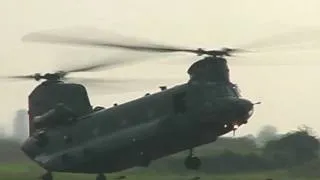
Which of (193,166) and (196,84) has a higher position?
(196,84)

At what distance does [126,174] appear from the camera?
192ft

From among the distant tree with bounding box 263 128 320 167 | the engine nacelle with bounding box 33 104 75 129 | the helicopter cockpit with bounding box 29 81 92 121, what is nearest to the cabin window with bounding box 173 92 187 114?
the engine nacelle with bounding box 33 104 75 129

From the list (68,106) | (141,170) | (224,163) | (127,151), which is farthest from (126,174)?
(127,151)

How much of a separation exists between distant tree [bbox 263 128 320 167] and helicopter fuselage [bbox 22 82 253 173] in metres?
25.9

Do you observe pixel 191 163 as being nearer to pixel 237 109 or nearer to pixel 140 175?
pixel 237 109

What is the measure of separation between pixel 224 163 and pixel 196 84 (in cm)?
2472

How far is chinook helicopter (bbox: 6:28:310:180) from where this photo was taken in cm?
3906

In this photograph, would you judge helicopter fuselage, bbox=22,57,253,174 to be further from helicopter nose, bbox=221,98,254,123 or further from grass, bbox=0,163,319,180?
grass, bbox=0,163,319,180

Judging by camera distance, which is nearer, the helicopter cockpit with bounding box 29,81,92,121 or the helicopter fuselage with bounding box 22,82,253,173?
the helicopter fuselage with bounding box 22,82,253,173

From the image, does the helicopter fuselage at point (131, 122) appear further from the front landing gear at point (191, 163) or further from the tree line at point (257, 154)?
the tree line at point (257, 154)

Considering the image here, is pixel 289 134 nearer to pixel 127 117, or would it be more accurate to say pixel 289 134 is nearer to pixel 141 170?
pixel 141 170

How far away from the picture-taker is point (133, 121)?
42.0m

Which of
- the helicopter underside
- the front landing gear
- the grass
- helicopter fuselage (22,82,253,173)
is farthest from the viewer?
the grass

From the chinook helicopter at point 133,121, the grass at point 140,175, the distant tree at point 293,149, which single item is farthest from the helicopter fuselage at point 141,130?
the distant tree at point 293,149
